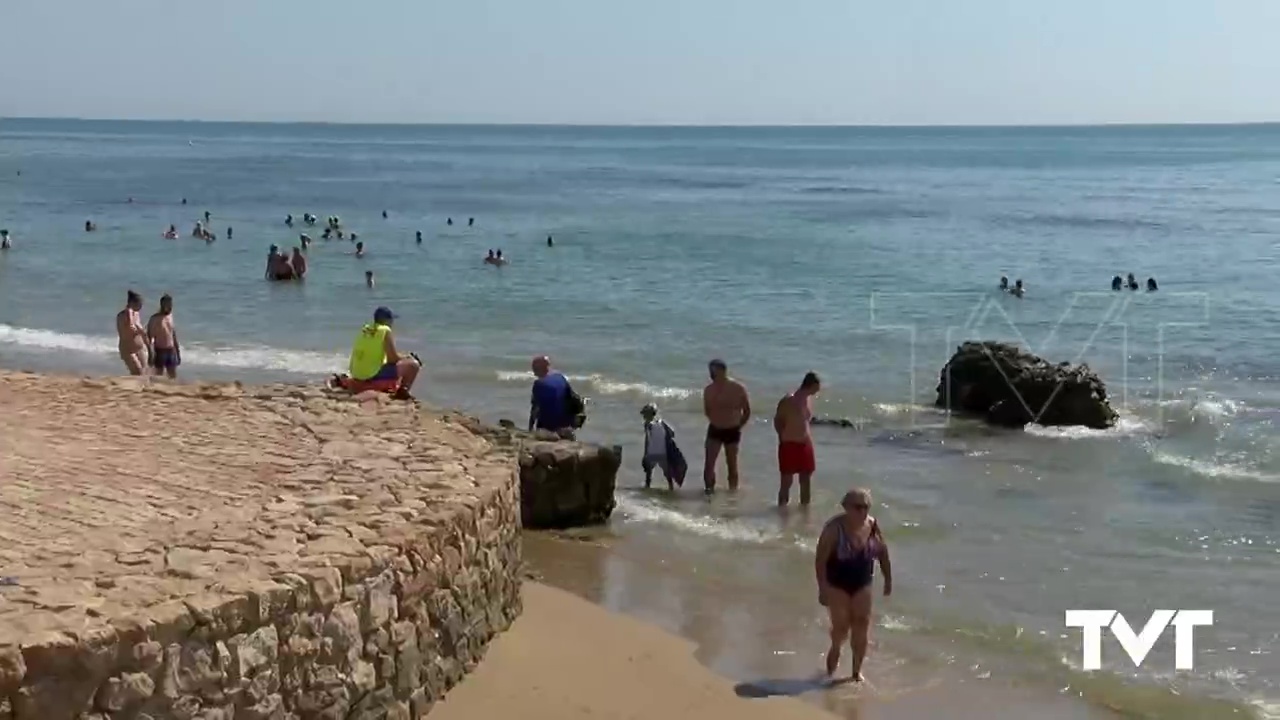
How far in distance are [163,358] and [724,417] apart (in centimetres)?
704

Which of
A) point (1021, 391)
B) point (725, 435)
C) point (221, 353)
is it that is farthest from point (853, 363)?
point (221, 353)

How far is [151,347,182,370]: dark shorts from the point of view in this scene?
1659 centimetres

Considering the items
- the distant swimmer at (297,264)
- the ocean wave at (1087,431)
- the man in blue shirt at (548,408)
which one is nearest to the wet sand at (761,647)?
the man in blue shirt at (548,408)

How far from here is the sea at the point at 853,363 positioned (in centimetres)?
1005

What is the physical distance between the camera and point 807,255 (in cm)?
4119

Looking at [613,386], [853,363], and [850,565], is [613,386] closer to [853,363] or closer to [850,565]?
[853,363]

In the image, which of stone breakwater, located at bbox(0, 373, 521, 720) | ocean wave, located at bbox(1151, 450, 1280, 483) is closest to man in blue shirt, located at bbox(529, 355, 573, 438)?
stone breakwater, located at bbox(0, 373, 521, 720)

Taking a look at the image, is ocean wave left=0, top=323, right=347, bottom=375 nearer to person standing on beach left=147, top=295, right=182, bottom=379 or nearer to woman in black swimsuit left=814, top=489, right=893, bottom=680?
person standing on beach left=147, top=295, right=182, bottom=379

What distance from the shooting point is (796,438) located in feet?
43.9

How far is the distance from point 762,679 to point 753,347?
1606 centimetres

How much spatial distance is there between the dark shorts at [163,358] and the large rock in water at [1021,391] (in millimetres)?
10039

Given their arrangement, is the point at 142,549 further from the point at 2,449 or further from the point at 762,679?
the point at 762,679

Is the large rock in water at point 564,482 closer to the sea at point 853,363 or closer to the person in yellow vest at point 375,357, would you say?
the sea at point 853,363

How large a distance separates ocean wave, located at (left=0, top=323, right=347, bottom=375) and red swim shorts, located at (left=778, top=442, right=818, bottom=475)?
1021 centimetres
